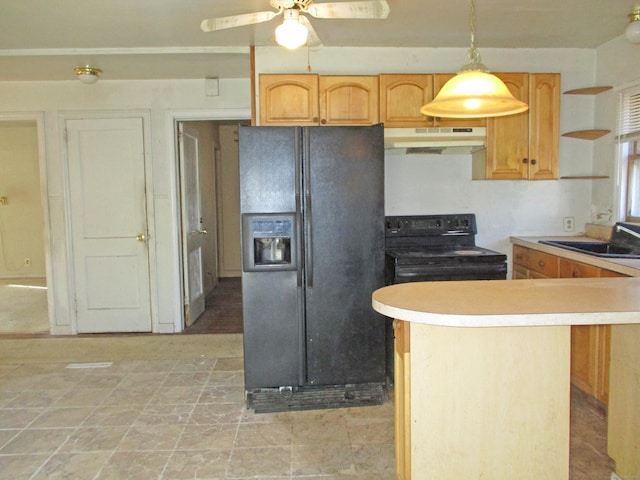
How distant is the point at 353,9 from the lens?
198 cm

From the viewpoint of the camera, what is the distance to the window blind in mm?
3094

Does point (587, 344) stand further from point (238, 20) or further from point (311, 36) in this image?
point (238, 20)

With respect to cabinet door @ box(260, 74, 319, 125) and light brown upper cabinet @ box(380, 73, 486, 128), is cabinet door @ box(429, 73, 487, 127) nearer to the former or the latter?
light brown upper cabinet @ box(380, 73, 486, 128)

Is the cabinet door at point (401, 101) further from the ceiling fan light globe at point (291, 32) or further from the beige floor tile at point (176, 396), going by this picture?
the beige floor tile at point (176, 396)

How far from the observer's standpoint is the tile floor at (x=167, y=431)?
219 cm

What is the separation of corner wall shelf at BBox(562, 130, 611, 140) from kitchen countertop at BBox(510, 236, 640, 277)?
0.75m

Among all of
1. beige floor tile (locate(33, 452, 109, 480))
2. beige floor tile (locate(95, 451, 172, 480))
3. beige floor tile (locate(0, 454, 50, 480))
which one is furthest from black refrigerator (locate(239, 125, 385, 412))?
beige floor tile (locate(0, 454, 50, 480))

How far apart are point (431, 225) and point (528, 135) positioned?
0.93 meters

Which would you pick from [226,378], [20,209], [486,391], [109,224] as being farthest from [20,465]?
[20,209]

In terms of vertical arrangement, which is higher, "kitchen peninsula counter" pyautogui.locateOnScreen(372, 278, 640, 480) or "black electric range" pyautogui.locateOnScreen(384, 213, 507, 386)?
"black electric range" pyautogui.locateOnScreen(384, 213, 507, 386)

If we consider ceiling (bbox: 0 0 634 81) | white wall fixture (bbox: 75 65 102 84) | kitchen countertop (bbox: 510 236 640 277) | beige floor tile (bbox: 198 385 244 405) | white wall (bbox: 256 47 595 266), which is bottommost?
beige floor tile (bbox: 198 385 244 405)

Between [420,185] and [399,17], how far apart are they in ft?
3.99

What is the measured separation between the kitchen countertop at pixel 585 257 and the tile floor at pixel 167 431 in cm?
141

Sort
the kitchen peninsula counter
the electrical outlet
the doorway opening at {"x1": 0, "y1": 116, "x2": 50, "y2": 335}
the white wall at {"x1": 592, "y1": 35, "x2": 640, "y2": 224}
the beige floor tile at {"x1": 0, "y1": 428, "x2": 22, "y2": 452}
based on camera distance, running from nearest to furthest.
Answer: the kitchen peninsula counter < the beige floor tile at {"x1": 0, "y1": 428, "x2": 22, "y2": 452} < the white wall at {"x1": 592, "y1": 35, "x2": 640, "y2": 224} < the electrical outlet < the doorway opening at {"x1": 0, "y1": 116, "x2": 50, "y2": 335}
